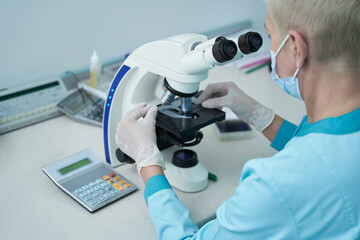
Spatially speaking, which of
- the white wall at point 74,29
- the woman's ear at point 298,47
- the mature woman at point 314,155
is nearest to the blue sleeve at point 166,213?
the mature woman at point 314,155

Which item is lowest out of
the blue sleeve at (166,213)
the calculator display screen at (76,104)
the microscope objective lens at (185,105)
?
the blue sleeve at (166,213)

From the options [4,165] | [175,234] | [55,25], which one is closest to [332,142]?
[175,234]

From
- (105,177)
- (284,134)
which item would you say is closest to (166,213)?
(105,177)

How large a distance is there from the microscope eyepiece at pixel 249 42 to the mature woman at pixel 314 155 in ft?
0.18

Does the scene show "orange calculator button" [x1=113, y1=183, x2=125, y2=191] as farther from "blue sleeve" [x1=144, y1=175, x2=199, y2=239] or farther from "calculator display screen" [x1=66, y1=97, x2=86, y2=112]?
"calculator display screen" [x1=66, y1=97, x2=86, y2=112]

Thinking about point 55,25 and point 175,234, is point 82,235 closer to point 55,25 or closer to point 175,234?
point 175,234

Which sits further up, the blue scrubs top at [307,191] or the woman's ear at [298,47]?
the woman's ear at [298,47]

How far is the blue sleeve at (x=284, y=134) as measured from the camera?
1330mm

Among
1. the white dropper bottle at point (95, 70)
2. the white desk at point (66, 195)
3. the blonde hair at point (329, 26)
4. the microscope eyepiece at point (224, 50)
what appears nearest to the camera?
the blonde hair at point (329, 26)

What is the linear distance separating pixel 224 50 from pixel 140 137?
36cm

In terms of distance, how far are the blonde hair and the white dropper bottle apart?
3.27 ft

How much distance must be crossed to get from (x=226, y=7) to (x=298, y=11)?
1651 mm

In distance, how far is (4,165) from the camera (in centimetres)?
131

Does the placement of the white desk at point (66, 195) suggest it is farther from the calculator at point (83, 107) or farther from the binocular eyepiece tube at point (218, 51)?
the binocular eyepiece tube at point (218, 51)
